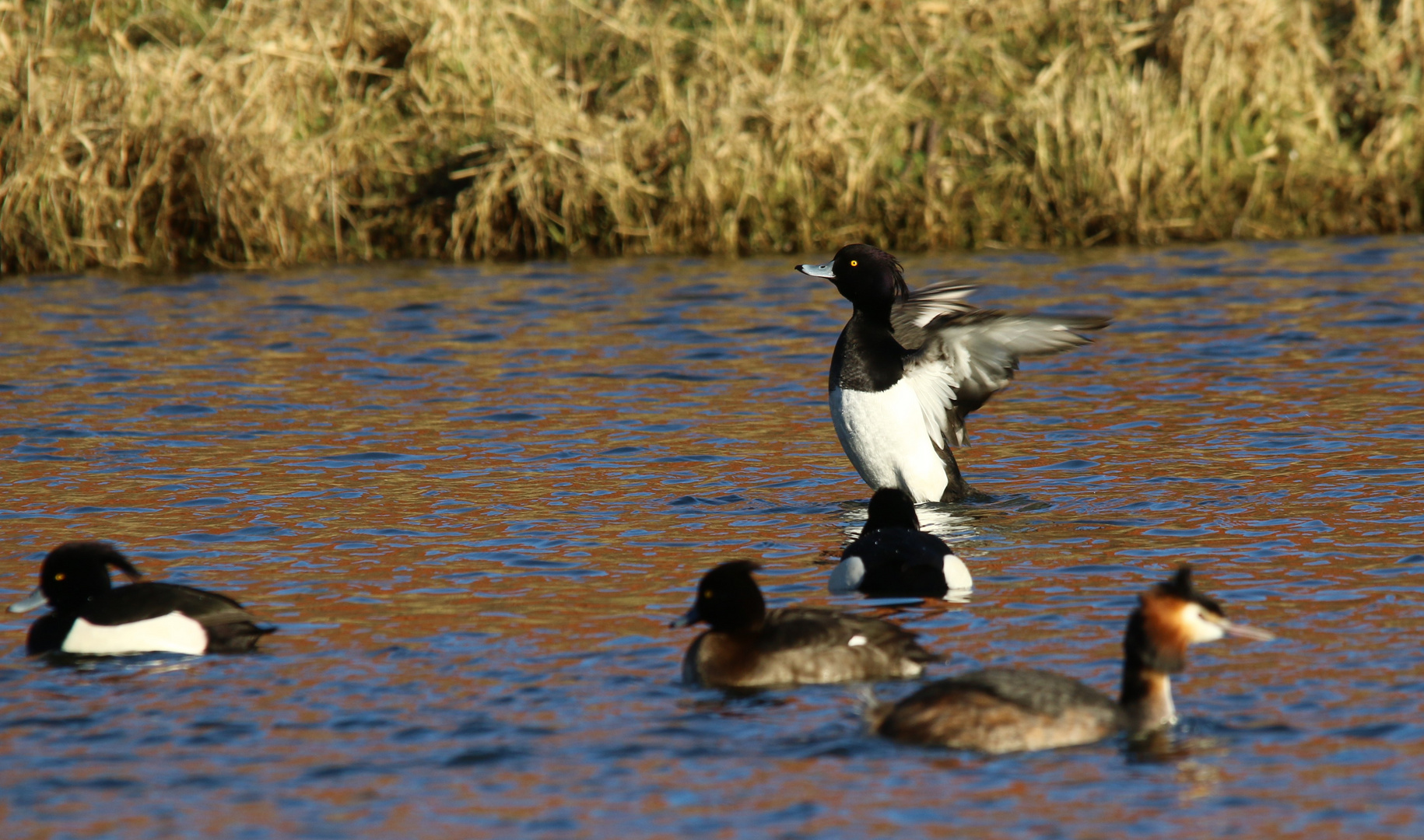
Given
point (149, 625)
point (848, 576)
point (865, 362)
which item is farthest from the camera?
point (865, 362)

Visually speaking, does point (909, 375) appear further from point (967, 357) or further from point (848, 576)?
point (848, 576)

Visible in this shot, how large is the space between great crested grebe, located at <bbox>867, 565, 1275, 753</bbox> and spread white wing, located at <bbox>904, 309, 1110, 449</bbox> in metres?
3.54

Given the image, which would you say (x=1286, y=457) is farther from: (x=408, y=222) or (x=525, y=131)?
(x=408, y=222)

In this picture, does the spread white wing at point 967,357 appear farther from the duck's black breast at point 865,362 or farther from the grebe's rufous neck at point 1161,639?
the grebe's rufous neck at point 1161,639

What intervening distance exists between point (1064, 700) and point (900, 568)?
1.94 metres

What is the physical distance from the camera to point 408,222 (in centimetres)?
1966

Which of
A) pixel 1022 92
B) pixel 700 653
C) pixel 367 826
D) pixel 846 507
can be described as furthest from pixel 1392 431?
pixel 1022 92

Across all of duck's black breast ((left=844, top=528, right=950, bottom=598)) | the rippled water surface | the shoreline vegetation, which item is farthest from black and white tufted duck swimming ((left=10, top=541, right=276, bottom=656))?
the shoreline vegetation

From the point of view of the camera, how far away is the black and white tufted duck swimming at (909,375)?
9.96 m

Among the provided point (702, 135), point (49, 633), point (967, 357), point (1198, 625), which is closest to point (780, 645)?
point (1198, 625)

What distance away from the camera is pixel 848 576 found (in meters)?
8.07

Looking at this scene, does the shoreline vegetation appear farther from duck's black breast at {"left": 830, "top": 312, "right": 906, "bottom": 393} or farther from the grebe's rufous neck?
the grebe's rufous neck

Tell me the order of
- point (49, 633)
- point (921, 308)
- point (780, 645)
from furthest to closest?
point (921, 308) → point (49, 633) → point (780, 645)

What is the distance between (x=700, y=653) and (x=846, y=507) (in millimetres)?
3620
